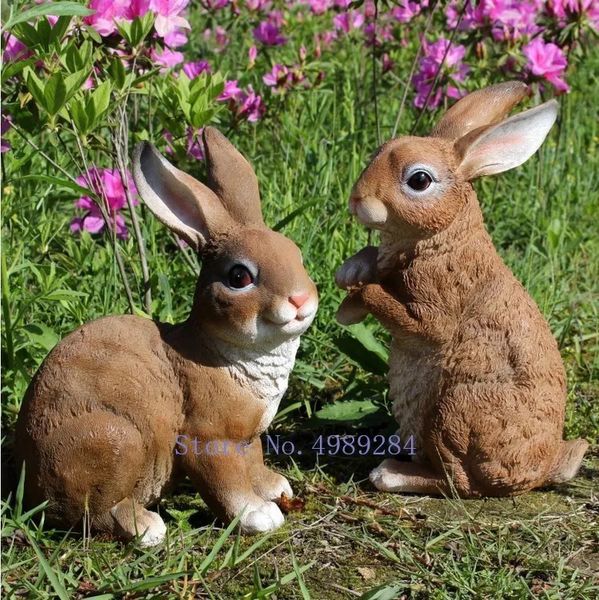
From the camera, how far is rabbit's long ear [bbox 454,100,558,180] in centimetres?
332

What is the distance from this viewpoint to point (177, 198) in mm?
3141

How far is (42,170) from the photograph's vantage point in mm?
5051

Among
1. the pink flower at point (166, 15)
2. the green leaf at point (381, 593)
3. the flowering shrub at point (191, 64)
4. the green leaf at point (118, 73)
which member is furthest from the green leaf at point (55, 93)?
the green leaf at point (381, 593)

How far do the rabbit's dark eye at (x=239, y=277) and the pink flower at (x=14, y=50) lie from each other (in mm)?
1104

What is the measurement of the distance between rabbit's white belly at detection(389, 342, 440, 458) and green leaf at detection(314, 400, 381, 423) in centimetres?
30

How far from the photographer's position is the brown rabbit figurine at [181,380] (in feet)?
10.1

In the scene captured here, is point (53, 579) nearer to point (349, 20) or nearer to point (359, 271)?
point (359, 271)

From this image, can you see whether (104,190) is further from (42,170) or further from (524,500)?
(524,500)

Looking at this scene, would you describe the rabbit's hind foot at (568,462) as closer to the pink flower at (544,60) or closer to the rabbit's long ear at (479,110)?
the rabbit's long ear at (479,110)

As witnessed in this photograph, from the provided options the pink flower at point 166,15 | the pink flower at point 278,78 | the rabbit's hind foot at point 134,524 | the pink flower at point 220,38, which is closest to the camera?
the rabbit's hind foot at point 134,524

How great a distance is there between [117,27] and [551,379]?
69.8 inches

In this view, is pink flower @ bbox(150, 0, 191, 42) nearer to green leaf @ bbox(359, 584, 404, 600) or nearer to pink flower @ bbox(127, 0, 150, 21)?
pink flower @ bbox(127, 0, 150, 21)

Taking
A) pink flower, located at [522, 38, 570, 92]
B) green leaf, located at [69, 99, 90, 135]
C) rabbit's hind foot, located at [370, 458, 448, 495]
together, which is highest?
pink flower, located at [522, 38, 570, 92]

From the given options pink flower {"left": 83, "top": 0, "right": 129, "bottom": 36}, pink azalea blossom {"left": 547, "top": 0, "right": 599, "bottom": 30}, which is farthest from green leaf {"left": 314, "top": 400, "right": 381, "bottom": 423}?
pink azalea blossom {"left": 547, "top": 0, "right": 599, "bottom": 30}
